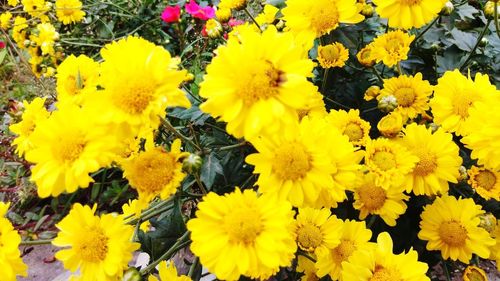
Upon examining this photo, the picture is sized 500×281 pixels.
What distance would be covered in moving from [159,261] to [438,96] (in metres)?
0.85

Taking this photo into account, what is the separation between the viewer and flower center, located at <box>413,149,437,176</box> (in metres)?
1.14

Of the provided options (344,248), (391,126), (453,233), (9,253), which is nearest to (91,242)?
(9,253)

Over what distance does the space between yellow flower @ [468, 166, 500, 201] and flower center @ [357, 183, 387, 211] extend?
0.25m

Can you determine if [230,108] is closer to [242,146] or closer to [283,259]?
Result: [283,259]

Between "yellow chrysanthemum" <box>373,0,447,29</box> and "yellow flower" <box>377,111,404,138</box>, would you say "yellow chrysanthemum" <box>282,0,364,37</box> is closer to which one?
"yellow chrysanthemum" <box>373,0,447,29</box>

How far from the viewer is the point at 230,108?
2.73 ft

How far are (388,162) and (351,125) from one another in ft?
0.59

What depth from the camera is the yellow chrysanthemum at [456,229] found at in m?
1.17

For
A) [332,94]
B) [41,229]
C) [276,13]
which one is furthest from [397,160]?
[41,229]

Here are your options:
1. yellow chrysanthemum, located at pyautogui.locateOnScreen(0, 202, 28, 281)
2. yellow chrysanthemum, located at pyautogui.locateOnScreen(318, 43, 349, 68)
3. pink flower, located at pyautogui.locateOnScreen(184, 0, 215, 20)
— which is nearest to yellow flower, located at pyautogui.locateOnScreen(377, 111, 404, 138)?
yellow chrysanthemum, located at pyautogui.locateOnScreen(318, 43, 349, 68)

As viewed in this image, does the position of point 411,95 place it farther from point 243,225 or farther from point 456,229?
point 243,225

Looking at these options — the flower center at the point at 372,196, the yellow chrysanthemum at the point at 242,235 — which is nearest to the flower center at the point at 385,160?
the flower center at the point at 372,196

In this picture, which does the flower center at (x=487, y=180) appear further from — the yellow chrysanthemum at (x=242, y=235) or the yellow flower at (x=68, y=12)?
the yellow flower at (x=68, y=12)

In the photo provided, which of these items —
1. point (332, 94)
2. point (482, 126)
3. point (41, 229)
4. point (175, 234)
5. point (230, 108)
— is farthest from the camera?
point (41, 229)
